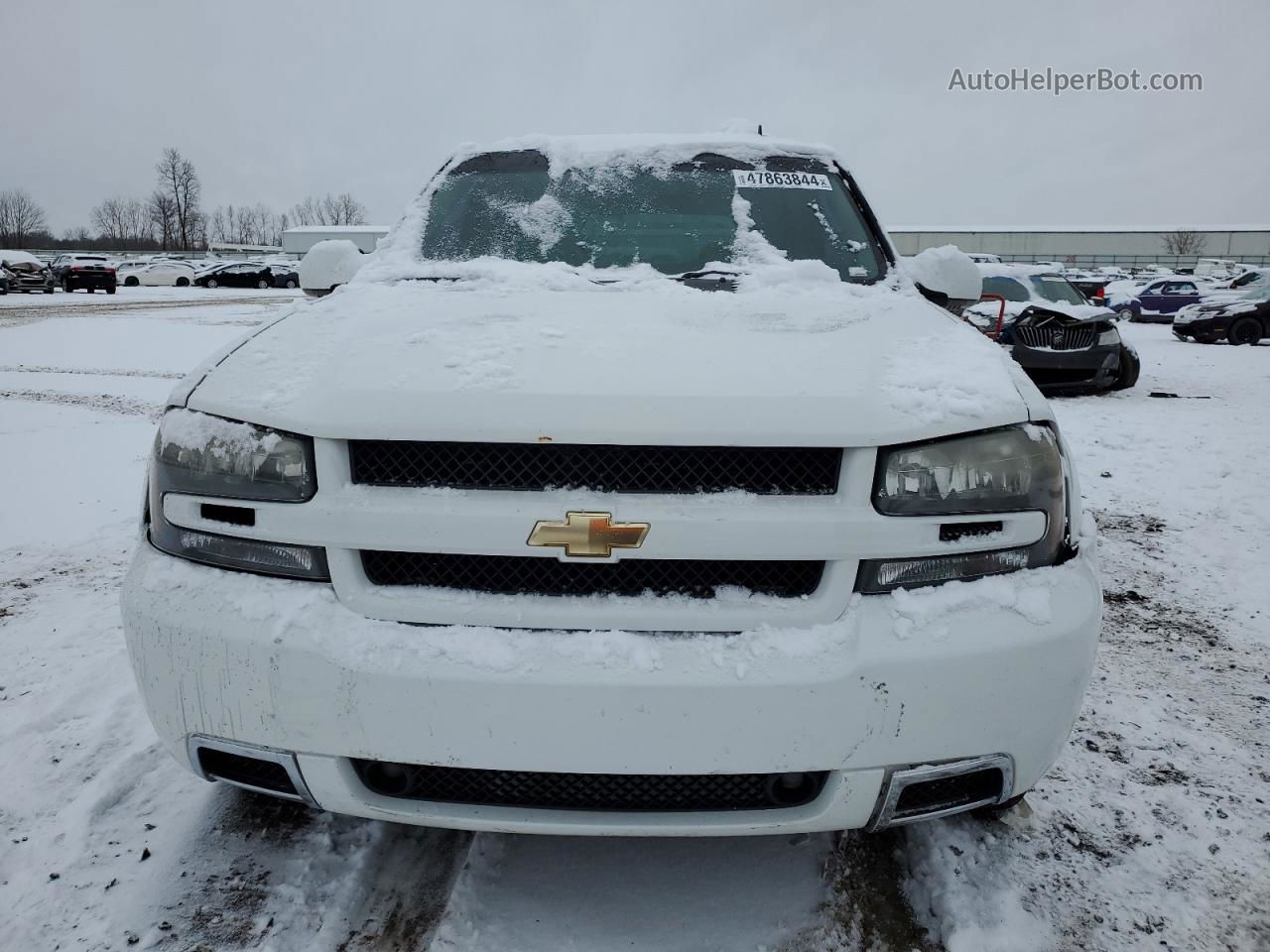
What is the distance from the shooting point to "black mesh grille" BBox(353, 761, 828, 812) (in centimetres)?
147

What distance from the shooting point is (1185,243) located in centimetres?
7650

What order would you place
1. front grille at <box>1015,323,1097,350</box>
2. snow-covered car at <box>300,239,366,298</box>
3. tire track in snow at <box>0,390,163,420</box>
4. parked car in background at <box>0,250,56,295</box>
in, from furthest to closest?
1. parked car in background at <box>0,250,56,295</box>
2. front grille at <box>1015,323,1097,350</box>
3. tire track in snow at <box>0,390,163,420</box>
4. snow-covered car at <box>300,239,366,298</box>

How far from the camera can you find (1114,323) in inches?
422

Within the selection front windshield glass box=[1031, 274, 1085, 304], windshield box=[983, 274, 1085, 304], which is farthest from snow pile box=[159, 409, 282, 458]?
front windshield glass box=[1031, 274, 1085, 304]

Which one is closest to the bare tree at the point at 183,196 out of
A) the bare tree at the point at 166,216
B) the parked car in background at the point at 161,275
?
the bare tree at the point at 166,216

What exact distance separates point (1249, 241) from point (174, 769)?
9964 centimetres

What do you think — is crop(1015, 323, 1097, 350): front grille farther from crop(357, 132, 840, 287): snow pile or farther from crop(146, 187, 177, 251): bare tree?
crop(146, 187, 177, 251): bare tree

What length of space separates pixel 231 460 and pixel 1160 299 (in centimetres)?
3156

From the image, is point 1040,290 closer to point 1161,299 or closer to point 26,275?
point 1161,299

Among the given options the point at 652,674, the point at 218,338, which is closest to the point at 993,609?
the point at 652,674

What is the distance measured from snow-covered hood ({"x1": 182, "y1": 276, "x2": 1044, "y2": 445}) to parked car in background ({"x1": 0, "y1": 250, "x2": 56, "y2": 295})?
37280 mm

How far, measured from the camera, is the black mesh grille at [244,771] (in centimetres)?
151

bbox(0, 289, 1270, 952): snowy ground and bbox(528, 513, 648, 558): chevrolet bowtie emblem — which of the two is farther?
bbox(0, 289, 1270, 952): snowy ground

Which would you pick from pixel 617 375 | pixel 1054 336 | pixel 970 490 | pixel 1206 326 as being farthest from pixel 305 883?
pixel 1206 326
